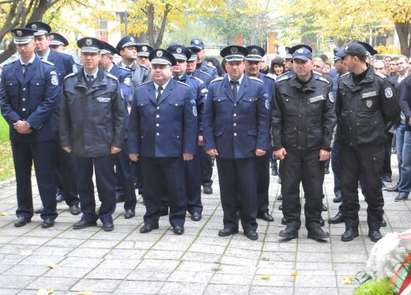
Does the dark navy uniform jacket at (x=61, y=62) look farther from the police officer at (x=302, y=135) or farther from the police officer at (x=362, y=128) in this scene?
the police officer at (x=362, y=128)

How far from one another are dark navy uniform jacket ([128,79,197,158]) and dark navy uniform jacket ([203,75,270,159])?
0.82 ft

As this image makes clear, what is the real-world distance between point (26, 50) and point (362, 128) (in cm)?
387

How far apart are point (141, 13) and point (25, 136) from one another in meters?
12.3

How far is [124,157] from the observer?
27.4ft

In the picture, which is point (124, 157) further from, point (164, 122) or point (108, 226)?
point (164, 122)

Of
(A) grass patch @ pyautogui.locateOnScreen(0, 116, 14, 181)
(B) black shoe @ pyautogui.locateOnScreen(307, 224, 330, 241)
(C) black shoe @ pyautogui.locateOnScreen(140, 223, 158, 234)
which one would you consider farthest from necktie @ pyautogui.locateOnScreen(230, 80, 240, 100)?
(A) grass patch @ pyautogui.locateOnScreen(0, 116, 14, 181)

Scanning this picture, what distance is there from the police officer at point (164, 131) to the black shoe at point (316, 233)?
1.44 metres

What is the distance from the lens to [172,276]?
5.79m

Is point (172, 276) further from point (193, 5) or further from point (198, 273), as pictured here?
point (193, 5)

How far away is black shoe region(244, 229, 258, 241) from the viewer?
281 inches

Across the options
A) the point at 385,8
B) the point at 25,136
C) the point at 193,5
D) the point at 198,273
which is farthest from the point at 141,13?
the point at 198,273

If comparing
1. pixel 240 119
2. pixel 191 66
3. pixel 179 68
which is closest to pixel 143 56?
pixel 191 66

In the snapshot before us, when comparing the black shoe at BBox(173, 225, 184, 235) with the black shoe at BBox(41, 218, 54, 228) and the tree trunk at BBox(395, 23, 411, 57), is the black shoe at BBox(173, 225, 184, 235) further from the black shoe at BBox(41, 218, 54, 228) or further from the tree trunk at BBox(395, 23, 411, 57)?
the tree trunk at BBox(395, 23, 411, 57)

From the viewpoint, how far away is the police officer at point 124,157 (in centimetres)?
822
